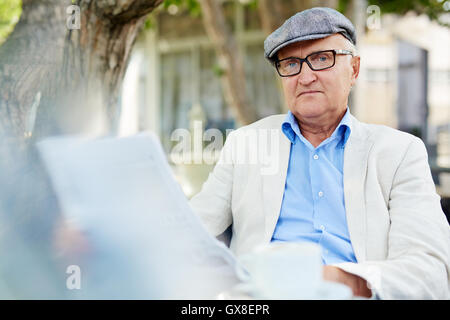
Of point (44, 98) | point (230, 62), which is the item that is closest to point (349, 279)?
point (44, 98)

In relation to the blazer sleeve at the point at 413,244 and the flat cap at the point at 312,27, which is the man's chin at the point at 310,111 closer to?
the flat cap at the point at 312,27

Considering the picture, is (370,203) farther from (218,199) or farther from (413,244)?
(218,199)

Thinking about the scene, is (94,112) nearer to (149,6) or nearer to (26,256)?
(149,6)

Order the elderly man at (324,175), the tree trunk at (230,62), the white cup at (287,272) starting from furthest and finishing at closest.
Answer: the tree trunk at (230,62) → the elderly man at (324,175) → the white cup at (287,272)

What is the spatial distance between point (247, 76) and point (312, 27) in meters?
7.81

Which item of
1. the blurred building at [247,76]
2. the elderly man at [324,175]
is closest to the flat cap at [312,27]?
the elderly man at [324,175]

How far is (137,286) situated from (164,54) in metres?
9.61

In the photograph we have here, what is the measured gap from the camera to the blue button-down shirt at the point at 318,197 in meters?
1.82

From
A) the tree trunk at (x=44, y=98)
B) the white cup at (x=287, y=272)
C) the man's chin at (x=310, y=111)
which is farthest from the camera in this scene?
the man's chin at (x=310, y=111)

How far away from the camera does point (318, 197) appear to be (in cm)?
189

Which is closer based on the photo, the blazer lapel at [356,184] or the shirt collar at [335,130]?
the blazer lapel at [356,184]

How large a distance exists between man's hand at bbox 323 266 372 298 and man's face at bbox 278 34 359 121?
79 centimetres

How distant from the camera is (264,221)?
6.30 ft

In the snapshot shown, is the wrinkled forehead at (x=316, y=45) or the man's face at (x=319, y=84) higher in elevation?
the wrinkled forehead at (x=316, y=45)
